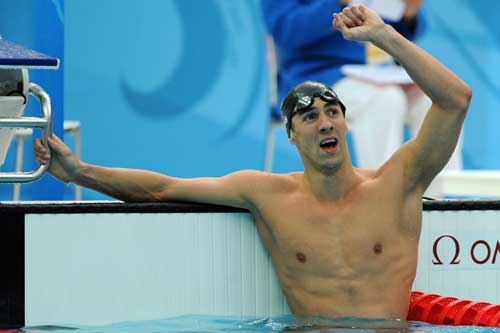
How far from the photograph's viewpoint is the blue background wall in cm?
796

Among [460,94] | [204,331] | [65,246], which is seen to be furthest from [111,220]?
[460,94]

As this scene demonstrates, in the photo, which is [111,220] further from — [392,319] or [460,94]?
[460,94]

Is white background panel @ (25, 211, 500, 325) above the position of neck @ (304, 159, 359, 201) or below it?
below

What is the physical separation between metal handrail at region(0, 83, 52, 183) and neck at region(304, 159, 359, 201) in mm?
813

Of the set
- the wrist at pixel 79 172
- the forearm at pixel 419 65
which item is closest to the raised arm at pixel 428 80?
the forearm at pixel 419 65

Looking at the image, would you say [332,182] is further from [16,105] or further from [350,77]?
[350,77]

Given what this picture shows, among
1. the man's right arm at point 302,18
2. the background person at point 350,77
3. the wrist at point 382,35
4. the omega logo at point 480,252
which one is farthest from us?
the man's right arm at point 302,18

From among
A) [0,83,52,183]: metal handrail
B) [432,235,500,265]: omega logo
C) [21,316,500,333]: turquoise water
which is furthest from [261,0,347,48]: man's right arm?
[0,83,52,183]: metal handrail

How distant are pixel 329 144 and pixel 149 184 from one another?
0.57 m

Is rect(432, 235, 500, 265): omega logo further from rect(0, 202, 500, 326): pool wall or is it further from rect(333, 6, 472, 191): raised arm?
rect(0, 202, 500, 326): pool wall

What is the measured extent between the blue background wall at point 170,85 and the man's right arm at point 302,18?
1.86 ft

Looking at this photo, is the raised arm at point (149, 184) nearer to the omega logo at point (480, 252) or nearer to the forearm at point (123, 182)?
the forearm at point (123, 182)

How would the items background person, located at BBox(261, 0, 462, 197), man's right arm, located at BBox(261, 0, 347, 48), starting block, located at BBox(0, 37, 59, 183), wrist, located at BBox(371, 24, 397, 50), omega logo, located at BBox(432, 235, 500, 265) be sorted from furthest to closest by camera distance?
man's right arm, located at BBox(261, 0, 347, 48), background person, located at BBox(261, 0, 462, 197), omega logo, located at BBox(432, 235, 500, 265), wrist, located at BBox(371, 24, 397, 50), starting block, located at BBox(0, 37, 59, 183)

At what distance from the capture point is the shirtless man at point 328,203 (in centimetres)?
350
